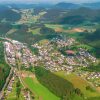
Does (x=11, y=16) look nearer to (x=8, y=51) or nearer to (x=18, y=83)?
(x=8, y=51)

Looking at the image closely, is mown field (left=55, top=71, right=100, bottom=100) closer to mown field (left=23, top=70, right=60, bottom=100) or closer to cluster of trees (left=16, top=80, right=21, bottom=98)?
mown field (left=23, top=70, right=60, bottom=100)

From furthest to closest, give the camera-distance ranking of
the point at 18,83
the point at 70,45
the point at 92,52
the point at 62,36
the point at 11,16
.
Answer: the point at 11,16, the point at 62,36, the point at 70,45, the point at 92,52, the point at 18,83

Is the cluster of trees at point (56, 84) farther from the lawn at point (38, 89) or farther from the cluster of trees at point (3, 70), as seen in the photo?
the cluster of trees at point (3, 70)

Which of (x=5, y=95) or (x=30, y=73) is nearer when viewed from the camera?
(x=5, y=95)

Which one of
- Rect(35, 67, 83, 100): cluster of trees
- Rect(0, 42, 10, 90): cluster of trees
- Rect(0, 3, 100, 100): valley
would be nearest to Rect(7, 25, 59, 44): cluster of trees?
Rect(0, 3, 100, 100): valley

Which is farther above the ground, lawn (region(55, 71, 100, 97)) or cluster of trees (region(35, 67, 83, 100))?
cluster of trees (region(35, 67, 83, 100))

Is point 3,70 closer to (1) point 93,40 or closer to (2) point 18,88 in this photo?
(2) point 18,88

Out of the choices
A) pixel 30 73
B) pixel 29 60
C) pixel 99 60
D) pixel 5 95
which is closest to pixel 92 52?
pixel 99 60

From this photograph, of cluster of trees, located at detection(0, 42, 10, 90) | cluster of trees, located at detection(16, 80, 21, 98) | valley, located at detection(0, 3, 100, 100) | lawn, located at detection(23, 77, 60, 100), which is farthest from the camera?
cluster of trees, located at detection(0, 42, 10, 90)
